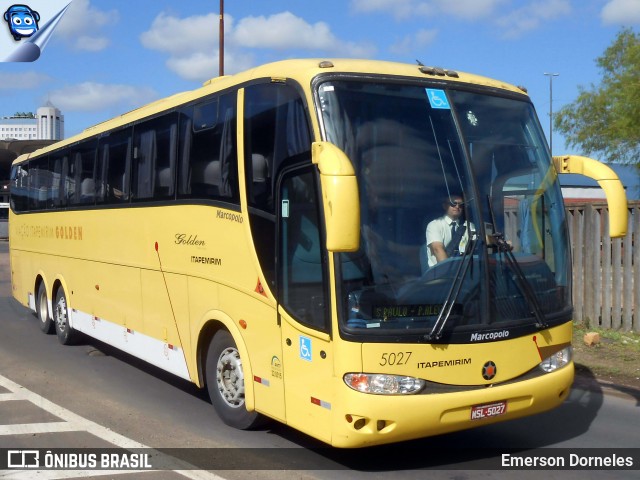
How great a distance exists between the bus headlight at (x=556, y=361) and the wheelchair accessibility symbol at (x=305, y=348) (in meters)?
2.03

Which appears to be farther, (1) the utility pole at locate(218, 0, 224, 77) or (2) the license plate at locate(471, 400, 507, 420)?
(1) the utility pole at locate(218, 0, 224, 77)

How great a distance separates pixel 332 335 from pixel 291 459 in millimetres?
1530

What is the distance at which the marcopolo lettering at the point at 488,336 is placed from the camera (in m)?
6.23

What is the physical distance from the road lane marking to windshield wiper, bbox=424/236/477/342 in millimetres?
2102

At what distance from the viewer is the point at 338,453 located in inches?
279

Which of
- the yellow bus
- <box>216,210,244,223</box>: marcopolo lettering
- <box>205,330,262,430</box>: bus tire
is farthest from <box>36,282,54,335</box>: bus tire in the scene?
<box>216,210,244,223</box>: marcopolo lettering

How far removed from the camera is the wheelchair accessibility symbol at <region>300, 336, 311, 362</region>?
6.32 m

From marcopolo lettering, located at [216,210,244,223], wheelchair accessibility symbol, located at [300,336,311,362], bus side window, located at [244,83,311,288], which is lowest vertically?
wheelchair accessibility symbol, located at [300,336,311,362]

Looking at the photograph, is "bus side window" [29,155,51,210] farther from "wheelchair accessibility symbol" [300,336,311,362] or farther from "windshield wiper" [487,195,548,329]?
"windshield wiper" [487,195,548,329]

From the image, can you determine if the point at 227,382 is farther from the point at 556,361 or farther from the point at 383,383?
the point at 556,361

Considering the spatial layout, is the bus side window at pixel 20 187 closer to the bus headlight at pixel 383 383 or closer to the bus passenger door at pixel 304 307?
the bus passenger door at pixel 304 307

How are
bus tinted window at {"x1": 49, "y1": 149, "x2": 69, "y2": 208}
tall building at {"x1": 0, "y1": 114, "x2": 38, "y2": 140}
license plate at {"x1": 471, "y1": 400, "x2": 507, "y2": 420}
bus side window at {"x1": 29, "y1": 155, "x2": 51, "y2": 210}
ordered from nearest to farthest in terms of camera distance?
license plate at {"x1": 471, "y1": 400, "x2": 507, "y2": 420} → bus tinted window at {"x1": 49, "y1": 149, "x2": 69, "y2": 208} → bus side window at {"x1": 29, "y1": 155, "x2": 51, "y2": 210} → tall building at {"x1": 0, "y1": 114, "x2": 38, "y2": 140}

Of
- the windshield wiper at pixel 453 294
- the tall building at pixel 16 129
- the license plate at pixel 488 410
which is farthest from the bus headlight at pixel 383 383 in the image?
the tall building at pixel 16 129

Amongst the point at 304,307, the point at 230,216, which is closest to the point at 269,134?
the point at 230,216
